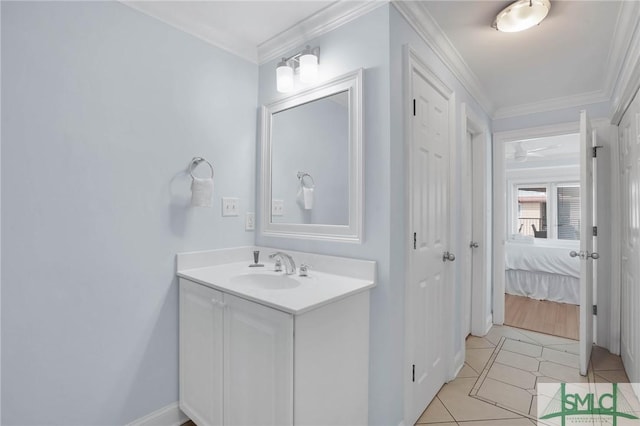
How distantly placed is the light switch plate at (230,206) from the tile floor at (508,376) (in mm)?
1712

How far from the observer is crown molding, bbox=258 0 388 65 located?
5.21 feet

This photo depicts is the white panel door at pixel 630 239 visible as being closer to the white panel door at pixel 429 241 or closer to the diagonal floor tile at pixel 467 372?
the diagonal floor tile at pixel 467 372

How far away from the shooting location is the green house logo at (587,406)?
1807mm

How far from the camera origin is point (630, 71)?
72.7 inches

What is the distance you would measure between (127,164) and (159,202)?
25 centimetres

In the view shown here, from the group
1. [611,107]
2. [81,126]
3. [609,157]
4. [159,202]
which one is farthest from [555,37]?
[81,126]

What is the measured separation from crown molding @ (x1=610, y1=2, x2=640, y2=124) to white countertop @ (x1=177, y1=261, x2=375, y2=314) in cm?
200

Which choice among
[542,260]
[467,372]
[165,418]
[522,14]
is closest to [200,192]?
[165,418]

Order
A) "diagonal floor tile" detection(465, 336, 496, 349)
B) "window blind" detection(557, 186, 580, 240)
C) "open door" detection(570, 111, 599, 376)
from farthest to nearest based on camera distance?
"window blind" detection(557, 186, 580, 240), "diagonal floor tile" detection(465, 336, 496, 349), "open door" detection(570, 111, 599, 376)

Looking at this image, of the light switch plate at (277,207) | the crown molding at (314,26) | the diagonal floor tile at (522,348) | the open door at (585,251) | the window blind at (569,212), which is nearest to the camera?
the crown molding at (314,26)

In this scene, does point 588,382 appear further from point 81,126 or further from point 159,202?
point 81,126

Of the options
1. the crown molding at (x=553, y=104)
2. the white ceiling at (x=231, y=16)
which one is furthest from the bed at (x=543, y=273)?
the white ceiling at (x=231, y=16)

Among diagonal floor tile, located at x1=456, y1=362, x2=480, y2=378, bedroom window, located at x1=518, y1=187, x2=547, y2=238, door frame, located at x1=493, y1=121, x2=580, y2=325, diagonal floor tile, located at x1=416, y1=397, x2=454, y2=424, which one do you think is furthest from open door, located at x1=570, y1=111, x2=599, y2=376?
bedroom window, located at x1=518, y1=187, x2=547, y2=238

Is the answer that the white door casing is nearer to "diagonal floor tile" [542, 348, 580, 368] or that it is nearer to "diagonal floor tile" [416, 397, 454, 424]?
"diagonal floor tile" [542, 348, 580, 368]
